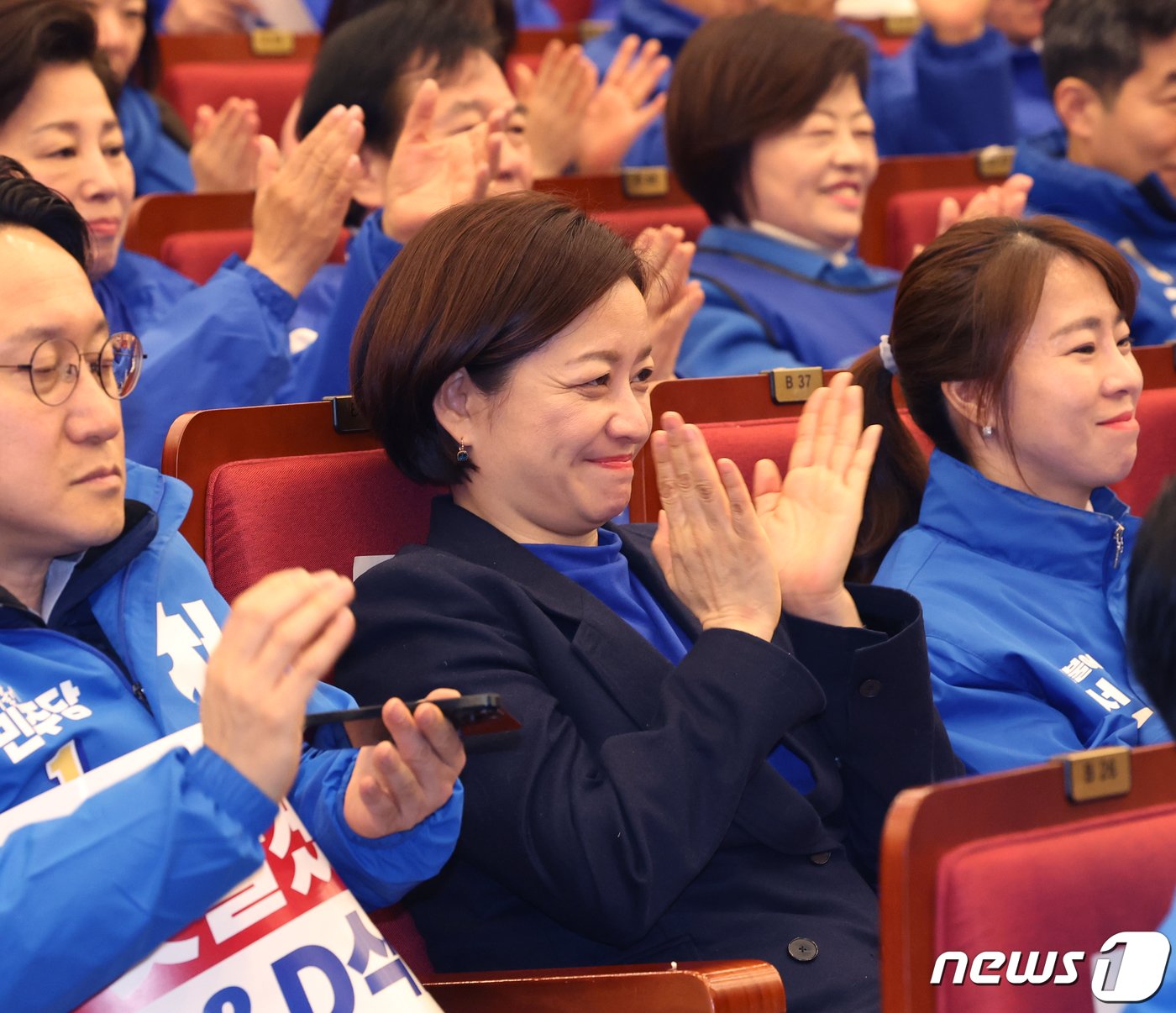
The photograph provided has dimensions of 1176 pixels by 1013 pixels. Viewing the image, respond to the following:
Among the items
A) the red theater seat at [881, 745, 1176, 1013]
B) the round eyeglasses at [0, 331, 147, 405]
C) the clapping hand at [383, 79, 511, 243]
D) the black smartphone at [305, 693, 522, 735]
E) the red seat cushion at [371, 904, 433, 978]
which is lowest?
the red seat cushion at [371, 904, 433, 978]

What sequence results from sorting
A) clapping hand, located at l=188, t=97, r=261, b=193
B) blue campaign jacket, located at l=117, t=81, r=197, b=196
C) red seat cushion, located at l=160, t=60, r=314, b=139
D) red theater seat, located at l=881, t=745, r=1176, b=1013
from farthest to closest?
red seat cushion, located at l=160, t=60, r=314, b=139
blue campaign jacket, located at l=117, t=81, r=197, b=196
clapping hand, located at l=188, t=97, r=261, b=193
red theater seat, located at l=881, t=745, r=1176, b=1013

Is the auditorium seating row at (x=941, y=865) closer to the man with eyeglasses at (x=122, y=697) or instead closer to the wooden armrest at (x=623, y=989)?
the wooden armrest at (x=623, y=989)

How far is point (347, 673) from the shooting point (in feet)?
5.20

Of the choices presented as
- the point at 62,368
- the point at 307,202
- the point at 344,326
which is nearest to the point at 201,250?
the point at 307,202

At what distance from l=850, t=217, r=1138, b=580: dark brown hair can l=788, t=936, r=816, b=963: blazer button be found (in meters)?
0.65

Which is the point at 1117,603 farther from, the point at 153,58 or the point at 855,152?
the point at 153,58

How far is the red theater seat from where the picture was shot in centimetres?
121

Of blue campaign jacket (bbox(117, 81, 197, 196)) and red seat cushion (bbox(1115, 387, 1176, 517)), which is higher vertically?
blue campaign jacket (bbox(117, 81, 197, 196))

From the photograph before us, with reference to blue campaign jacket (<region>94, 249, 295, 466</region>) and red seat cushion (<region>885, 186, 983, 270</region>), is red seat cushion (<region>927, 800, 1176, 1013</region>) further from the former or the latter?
red seat cushion (<region>885, 186, 983, 270</region>)

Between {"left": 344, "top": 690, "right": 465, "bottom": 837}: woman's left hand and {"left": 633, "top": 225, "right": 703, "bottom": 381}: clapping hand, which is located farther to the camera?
{"left": 633, "top": 225, "right": 703, "bottom": 381}: clapping hand

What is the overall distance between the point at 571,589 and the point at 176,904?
0.60 m

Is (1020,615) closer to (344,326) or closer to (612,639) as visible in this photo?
(612,639)

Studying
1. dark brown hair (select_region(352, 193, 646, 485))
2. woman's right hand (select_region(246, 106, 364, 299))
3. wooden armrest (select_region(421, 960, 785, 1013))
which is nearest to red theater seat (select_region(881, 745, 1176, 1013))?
wooden armrest (select_region(421, 960, 785, 1013))

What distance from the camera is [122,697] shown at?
1.43 m
